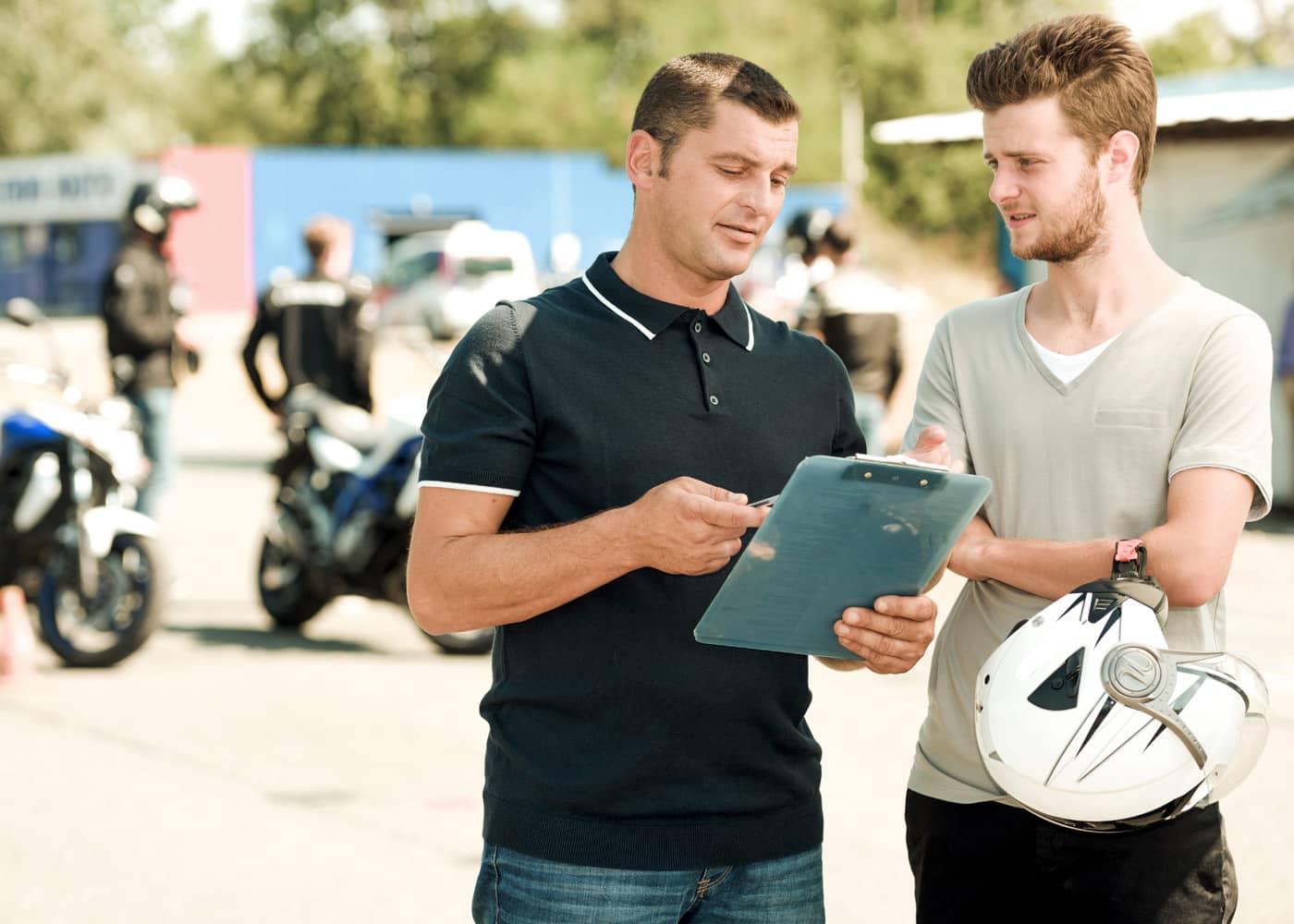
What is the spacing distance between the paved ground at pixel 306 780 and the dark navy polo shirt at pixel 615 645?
2446mm

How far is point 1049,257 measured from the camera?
2850 mm

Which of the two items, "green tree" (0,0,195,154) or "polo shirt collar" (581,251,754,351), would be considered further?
"green tree" (0,0,195,154)

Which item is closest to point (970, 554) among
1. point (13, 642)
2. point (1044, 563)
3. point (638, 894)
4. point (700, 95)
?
point (1044, 563)

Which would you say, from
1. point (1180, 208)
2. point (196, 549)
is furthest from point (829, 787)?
point (1180, 208)

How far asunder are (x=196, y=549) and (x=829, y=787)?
697cm

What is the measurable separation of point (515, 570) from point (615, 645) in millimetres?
216

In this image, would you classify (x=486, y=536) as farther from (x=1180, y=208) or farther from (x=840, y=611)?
(x=1180, y=208)

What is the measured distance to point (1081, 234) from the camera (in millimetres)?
2818

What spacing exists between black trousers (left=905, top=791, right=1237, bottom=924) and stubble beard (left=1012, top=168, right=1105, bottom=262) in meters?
0.89

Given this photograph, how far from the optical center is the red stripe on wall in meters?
47.1

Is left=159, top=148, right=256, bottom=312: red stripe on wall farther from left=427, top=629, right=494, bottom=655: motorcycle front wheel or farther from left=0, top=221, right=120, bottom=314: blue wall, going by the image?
left=427, top=629, right=494, bottom=655: motorcycle front wheel

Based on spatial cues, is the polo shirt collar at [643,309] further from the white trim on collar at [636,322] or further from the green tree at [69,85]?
the green tree at [69,85]

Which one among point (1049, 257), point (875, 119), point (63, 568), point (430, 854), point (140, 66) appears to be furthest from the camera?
point (140, 66)

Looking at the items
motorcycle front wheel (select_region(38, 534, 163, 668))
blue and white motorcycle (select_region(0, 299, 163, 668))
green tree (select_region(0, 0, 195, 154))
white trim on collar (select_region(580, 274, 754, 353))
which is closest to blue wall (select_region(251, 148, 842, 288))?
green tree (select_region(0, 0, 195, 154))
